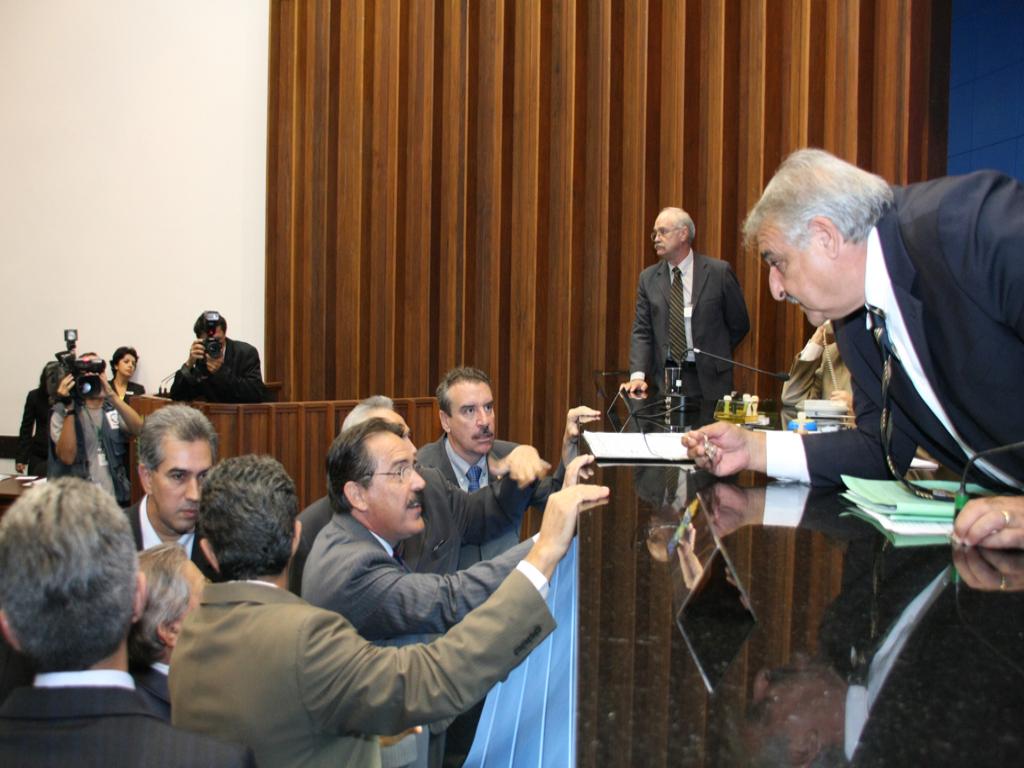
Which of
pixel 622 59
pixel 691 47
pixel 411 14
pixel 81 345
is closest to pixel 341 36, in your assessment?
pixel 411 14

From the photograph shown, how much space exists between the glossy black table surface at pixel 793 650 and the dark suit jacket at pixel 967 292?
0.27 metres

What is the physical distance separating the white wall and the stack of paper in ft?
23.2

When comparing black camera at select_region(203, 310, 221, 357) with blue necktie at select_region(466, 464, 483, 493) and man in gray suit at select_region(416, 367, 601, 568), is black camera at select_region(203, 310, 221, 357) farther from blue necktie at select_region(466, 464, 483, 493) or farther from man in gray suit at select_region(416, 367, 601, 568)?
blue necktie at select_region(466, 464, 483, 493)

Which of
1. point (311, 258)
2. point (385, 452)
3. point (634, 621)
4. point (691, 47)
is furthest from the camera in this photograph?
point (311, 258)

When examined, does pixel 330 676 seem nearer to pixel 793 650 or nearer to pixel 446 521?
pixel 793 650

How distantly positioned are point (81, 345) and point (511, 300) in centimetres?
436

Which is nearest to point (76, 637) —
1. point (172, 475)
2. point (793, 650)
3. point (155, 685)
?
point (155, 685)

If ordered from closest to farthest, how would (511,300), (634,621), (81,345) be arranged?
(634,621), (511,300), (81,345)

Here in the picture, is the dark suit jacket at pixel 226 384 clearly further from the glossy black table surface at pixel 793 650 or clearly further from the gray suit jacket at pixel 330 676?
the glossy black table surface at pixel 793 650

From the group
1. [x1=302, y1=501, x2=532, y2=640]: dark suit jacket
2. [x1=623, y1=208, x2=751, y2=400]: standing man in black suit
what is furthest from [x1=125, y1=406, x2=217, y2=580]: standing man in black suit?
[x1=623, y1=208, x2=751, y2=400]: standing man in black suit

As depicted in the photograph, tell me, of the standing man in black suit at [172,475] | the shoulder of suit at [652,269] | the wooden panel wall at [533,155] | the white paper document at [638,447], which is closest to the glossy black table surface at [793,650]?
the white paper document at [638,447]

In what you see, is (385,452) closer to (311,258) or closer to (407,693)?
(407,693)

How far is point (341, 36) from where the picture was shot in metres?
7.38

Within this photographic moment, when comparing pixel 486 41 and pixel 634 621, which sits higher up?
pixel 486 41
